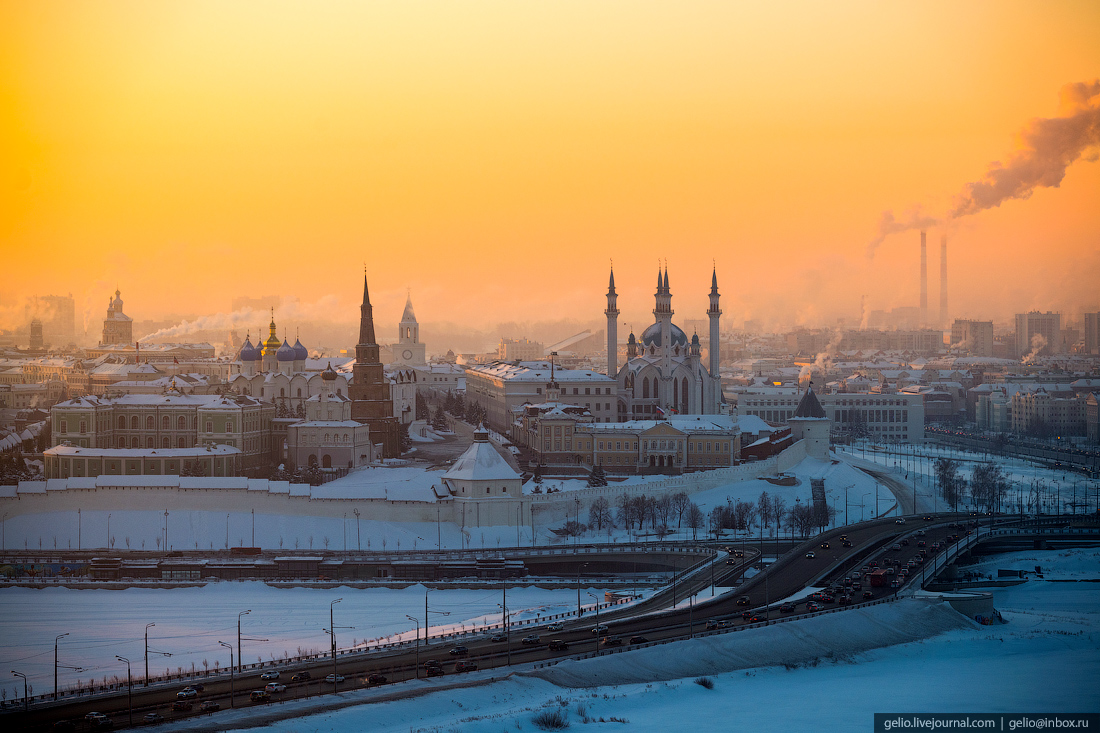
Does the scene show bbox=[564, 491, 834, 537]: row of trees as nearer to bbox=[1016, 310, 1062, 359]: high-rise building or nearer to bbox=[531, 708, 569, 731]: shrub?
bbox=[531, 708, 569, 731]: shrub

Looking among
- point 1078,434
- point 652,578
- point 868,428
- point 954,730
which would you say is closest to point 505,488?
point 652,578

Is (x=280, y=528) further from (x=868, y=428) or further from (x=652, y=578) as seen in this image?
(x=868, y=428)

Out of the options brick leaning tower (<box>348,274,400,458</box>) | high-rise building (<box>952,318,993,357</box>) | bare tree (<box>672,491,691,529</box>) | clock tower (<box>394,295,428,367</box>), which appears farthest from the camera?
high-rise building (<box>952,318,993,357</box>)

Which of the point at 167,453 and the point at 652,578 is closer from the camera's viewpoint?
the point at 652,578

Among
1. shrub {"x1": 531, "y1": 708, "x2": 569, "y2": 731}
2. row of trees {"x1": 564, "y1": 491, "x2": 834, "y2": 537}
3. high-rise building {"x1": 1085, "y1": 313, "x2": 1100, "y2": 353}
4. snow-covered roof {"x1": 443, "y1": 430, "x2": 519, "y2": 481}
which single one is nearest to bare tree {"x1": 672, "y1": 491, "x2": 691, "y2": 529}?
row of trees {"x1": 564, "y1": 491, "x2": 834, "y2": 537}

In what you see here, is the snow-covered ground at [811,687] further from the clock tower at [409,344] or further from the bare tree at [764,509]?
the clock tower at [409,344]

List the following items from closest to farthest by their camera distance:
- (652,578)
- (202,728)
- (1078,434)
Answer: (202,728) < (652,578) < (1078,434)

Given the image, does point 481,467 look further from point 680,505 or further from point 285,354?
point 285,354
